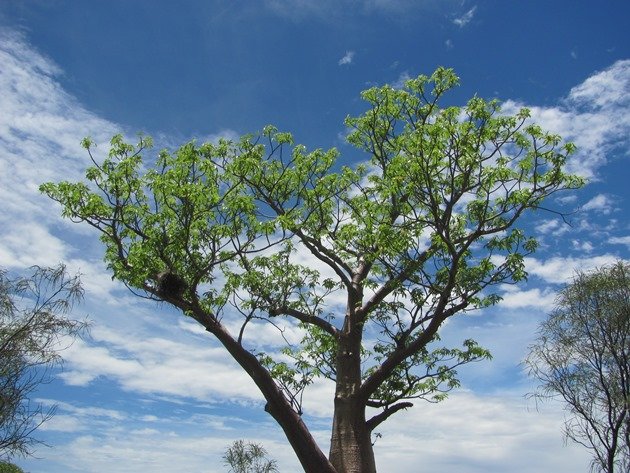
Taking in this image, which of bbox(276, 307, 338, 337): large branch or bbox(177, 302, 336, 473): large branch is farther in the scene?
bbox(276, 307, 338, 337): large branch

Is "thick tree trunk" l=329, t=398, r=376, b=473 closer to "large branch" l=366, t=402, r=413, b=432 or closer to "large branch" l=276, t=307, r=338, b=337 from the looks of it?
"large branch" l=366, t=402, r=413, b=432

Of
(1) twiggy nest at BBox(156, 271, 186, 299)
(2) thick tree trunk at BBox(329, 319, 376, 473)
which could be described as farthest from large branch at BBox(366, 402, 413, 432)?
(1) twiggy nest at BBox(156, 271, 186, 299)

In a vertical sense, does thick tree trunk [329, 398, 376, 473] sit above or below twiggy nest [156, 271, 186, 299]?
below

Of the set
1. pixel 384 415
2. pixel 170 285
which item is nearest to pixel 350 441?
pixel 384 415

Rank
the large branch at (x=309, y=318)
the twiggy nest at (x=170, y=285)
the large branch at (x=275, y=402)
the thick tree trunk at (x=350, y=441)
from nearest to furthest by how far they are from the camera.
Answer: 1. the large branch at (x=275, y=402)
2. the thick tree trunk at (x=350, y=441)
3. the twiggy nest at (x=170, y=285)
4. the large branch at (x=309, y=318)

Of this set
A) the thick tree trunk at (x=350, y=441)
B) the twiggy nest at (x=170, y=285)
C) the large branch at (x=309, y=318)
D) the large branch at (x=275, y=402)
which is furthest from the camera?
the large branch at (x=309, y=318)

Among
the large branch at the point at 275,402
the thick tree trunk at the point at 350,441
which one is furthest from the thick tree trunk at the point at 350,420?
the large branch at the point at 275,402

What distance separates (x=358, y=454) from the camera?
10.7 m

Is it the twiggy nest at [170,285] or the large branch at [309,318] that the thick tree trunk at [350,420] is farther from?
the twiggy nest at [170,285]

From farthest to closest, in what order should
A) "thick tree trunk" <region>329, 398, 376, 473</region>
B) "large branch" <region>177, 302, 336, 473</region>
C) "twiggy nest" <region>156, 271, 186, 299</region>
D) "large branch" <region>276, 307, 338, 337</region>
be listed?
"large branch" <region>276, 307, 338, 337</region>, "twiggy nest" <region>156, 271, 186, 299</region>, "thick tree trunk" <region>329, 398, 376, 473</region>, "large branch" <region>177, 302, 336, 473</region>

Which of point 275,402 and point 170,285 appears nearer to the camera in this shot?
point 275,402

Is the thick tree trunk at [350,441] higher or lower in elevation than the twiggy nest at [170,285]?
Answer: lower

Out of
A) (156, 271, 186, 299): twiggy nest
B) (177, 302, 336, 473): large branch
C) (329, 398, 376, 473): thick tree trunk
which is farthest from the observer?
(156, 271, 186, 299): twiggy nest

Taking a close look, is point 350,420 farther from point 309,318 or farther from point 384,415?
point 309,318
